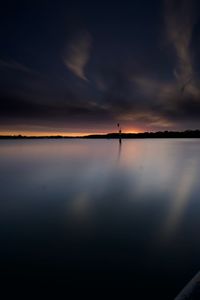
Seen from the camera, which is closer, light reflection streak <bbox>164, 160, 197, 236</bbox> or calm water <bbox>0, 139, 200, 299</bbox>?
calm water <bbox>0, 139, 200, 299</bbox>

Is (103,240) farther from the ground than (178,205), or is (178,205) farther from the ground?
(103,240)

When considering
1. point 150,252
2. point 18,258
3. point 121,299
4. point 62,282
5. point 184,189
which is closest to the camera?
point 121,299

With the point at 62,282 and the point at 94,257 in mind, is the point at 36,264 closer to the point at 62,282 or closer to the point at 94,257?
the point at 62,282

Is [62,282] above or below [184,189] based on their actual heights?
above

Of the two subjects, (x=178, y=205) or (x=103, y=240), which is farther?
(x=178, y=205)

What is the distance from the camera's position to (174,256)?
6445mm

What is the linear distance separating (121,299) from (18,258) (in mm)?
3443

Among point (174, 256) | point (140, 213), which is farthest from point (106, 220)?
point (174, 256)

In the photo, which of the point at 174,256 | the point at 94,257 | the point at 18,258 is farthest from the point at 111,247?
the point at 18,258

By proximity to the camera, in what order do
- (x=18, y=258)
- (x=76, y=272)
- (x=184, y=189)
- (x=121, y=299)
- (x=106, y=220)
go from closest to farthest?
(x=121, y=299) → (x=76, y=272) → (x=18, y=258) → (x=106, y=220) → (x=184, y=189)

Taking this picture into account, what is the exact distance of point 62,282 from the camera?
17.3 feet

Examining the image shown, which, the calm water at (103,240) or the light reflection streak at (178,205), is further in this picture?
the light reflection streak at (178,205)

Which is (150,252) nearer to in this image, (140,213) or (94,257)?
(94,257)

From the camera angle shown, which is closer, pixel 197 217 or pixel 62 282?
pixel 62 282
